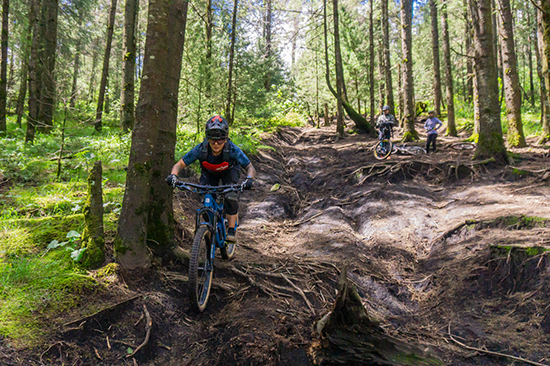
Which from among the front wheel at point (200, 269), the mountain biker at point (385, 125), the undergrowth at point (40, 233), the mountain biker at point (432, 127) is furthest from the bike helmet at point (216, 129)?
the mountain biker at point (432, 127)

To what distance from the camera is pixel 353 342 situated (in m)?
2.93

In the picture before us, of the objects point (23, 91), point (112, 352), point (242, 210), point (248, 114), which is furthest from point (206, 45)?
point (112, 352)

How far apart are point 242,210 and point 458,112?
29734mm

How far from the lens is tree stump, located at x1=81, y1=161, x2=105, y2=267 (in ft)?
12.8

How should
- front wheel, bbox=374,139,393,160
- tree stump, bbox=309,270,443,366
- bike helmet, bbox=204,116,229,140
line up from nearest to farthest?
tree stump, bbox=309,270,443,366, bike helmet, bbox=204,116,229,140, front wheel, bbox=374,139,393,160

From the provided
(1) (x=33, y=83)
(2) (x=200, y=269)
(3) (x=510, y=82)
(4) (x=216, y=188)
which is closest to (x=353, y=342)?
(2) (x=200, y=269)

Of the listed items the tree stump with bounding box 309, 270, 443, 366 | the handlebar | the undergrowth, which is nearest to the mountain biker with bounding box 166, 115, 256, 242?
the handlebar

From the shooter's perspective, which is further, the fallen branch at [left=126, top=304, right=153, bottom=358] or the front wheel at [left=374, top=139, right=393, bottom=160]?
the front wheel at [left=374, top=139, right=393, bottom=160]

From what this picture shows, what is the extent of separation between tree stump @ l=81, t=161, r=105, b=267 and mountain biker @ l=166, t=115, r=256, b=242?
933 millimetres

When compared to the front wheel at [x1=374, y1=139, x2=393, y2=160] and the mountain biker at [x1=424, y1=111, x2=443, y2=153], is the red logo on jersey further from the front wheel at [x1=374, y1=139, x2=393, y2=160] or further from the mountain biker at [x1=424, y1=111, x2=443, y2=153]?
the mountain biker at [x1=424, y1=111, x2=443, y2=153]

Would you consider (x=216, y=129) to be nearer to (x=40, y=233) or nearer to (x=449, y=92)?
(x=40, y=233)

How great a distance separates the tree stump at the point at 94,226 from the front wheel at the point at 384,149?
11.4 m

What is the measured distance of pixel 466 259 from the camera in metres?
5.05

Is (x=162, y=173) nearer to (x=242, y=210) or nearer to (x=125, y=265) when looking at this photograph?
(x=125, y=265)
